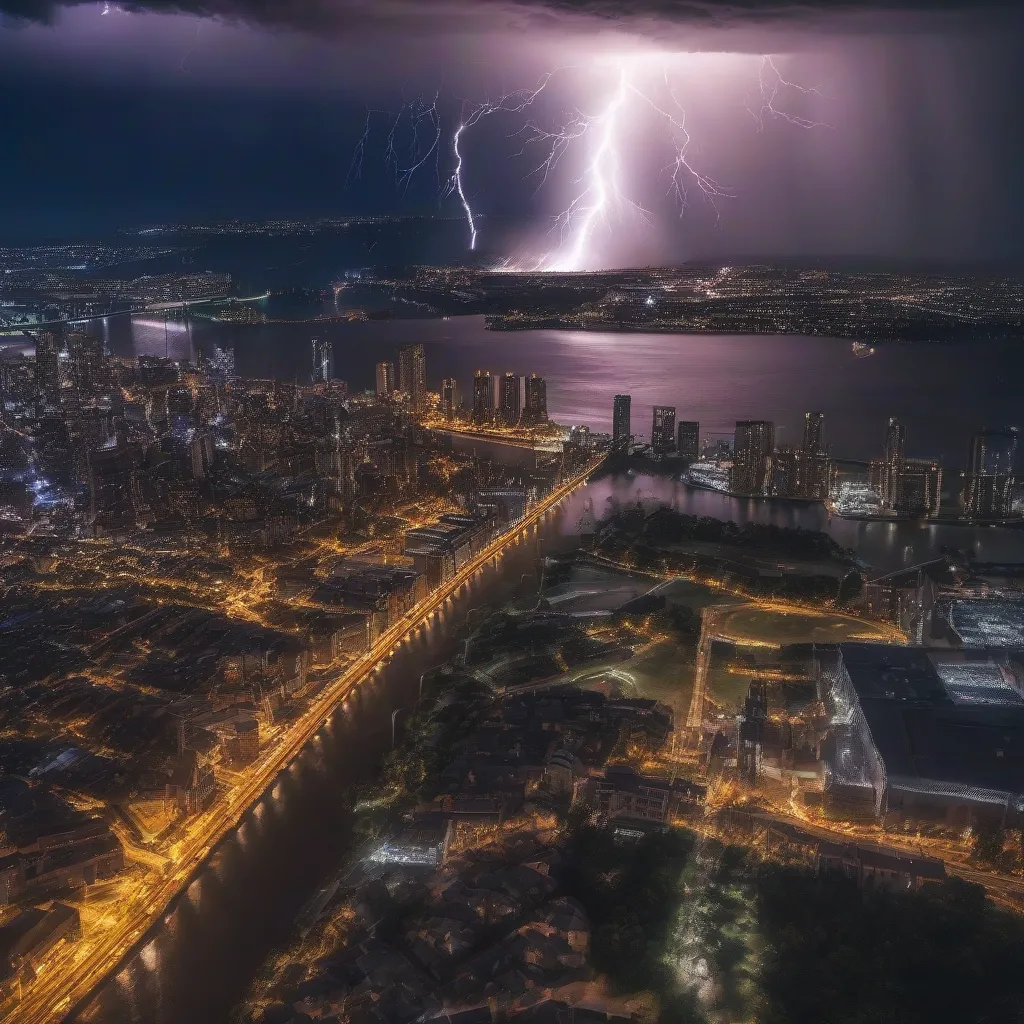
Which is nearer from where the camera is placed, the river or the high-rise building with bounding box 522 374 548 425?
the river

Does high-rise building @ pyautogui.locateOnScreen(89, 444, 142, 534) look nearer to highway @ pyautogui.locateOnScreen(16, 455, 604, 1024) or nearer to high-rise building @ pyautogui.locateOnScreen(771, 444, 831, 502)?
highway @ pyautogui.locateOnScreen(16, 455, 604, 1024)

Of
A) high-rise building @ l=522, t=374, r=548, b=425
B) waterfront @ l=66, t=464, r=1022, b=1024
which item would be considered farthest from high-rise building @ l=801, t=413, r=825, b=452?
waterfront @ l=66, t=464, r=1022, b=1024

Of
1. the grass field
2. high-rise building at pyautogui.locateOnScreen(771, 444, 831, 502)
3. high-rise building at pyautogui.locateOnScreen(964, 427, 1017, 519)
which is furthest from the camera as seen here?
high-rise building at pyautogui.locateOnScreen(771, 444, 831, 502)

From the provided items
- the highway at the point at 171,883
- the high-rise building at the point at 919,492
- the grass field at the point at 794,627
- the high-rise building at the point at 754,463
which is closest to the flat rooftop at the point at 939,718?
the grass field at the point at 794,627

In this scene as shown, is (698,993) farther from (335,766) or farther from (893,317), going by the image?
(893,317)

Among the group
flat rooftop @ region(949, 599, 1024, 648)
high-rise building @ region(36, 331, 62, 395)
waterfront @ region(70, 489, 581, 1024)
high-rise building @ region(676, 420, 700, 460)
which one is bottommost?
waterfront @ region(70, 489, 581, 1024)

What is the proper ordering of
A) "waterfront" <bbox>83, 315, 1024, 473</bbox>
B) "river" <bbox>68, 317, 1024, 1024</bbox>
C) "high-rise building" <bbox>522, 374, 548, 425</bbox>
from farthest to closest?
1. "high-rise building" <bbox>522, 374, 548, 425</bbox>
2. "waterfront" <bbox>83, 315, 1024, 473</bbox>
3. "river" <bbox>68, 317, 1024, 1024</bbox>

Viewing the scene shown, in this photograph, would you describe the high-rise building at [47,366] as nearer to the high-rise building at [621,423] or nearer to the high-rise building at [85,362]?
the high-rise building at [85,362]
